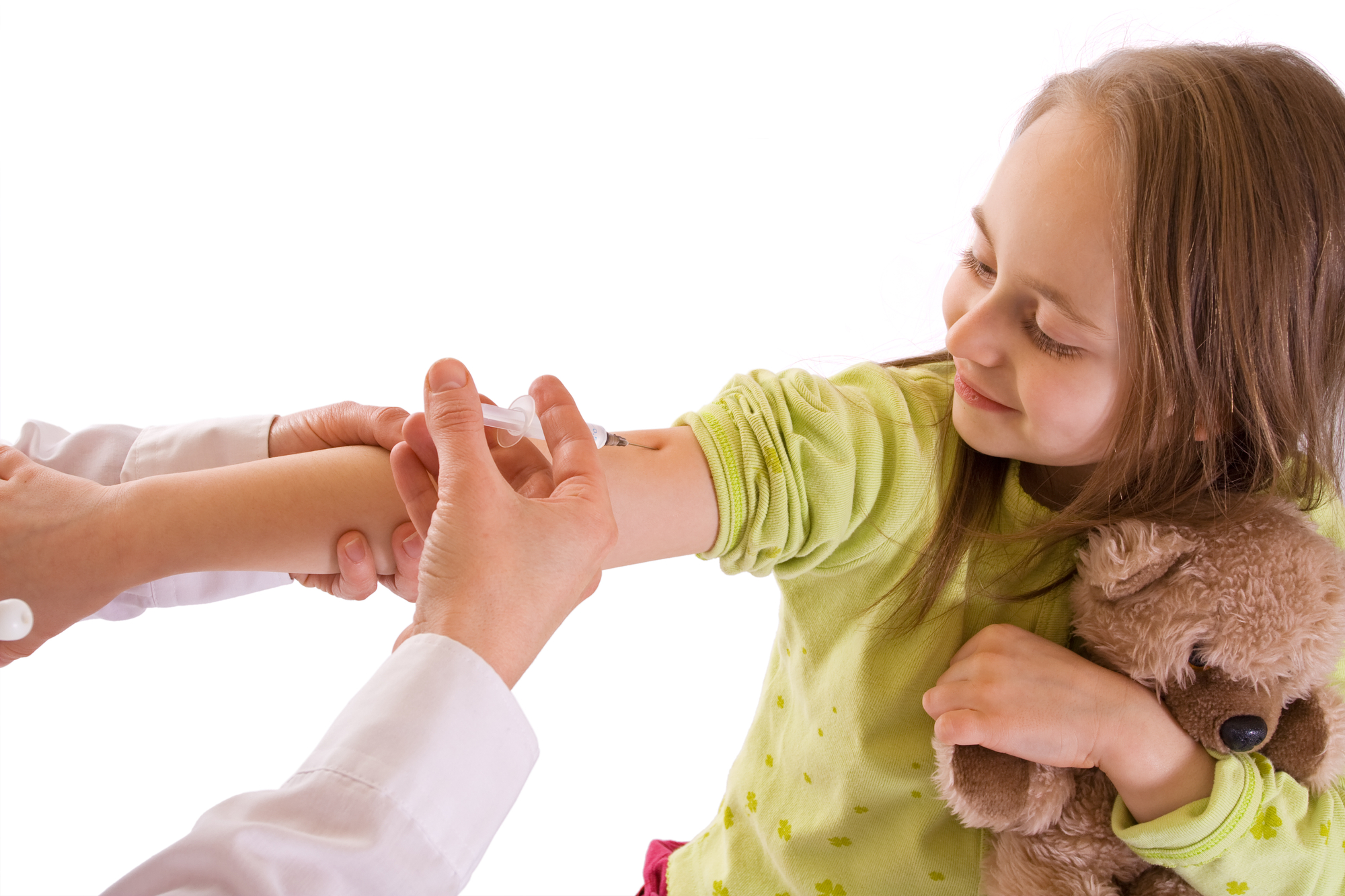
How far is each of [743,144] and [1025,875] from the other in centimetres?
141

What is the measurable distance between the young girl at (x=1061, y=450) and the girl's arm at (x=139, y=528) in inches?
8.9

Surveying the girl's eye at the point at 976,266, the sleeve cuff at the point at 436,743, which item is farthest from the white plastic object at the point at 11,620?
the girl's eye at the point at 976,266

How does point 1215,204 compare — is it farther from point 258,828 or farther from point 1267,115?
point 258,828

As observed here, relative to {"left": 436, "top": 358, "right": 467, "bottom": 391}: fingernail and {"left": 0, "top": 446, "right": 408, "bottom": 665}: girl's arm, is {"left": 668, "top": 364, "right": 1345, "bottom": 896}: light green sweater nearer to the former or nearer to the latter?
{"left": 436, "top": 358, "right": 467, "bottom": 391}: fingernail

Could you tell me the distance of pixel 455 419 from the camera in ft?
2.61

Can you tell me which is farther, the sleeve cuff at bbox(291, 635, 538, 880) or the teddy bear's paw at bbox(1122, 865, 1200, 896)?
the teddy bear's paw at bbox(1122, 865, 1200, 896)

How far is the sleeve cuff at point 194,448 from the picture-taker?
1069mm

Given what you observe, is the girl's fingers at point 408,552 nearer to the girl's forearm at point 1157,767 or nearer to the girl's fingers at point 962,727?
the girl's fingers at point 962,727

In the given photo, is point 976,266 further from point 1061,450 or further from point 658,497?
point 658,497

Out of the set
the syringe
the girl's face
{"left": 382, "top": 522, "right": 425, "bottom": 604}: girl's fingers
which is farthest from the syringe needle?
the girl's face

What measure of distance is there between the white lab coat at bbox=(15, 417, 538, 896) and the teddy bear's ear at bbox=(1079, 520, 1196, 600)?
1.91 feet

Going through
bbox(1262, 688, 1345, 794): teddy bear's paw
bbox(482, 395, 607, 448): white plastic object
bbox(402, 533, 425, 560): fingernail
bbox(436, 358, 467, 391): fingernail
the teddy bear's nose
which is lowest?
bbox(1262, 688, 1345, 794): teddy bear's paw

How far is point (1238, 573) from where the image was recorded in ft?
3.07

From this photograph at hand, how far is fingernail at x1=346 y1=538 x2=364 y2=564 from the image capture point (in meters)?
0.98
